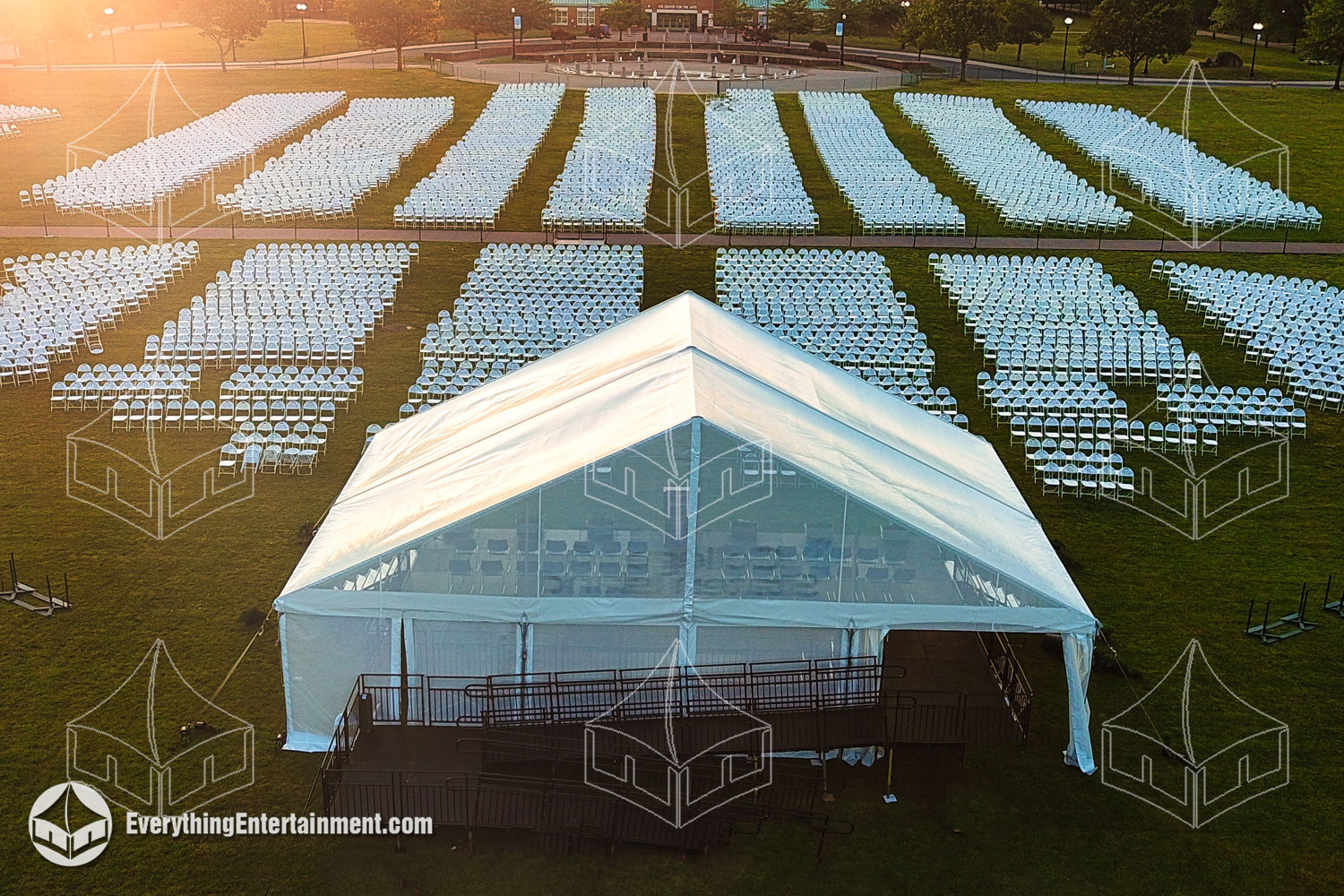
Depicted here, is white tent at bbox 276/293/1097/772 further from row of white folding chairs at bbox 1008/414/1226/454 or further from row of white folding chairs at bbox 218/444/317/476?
row of white folding chairs at bbox 1008/414/1226/454

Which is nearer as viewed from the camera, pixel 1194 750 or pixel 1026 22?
pixel 1194 750

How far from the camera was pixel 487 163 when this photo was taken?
46.8 m

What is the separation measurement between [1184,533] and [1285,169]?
35.6 metres

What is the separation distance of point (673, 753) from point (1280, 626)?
30.9 feet

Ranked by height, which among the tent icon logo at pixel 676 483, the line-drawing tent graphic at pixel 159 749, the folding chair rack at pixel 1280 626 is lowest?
the line-drawing tent graphic at pixel 159 749

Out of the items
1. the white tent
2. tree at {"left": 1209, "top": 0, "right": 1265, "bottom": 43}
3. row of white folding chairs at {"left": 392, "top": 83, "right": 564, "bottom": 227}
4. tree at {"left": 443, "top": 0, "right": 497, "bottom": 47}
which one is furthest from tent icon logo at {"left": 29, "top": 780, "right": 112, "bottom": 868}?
tree at {"left": 1209, "top": 0, "right": 1265, "bottom": 43}

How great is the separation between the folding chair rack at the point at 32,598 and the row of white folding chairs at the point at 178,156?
83.6 ft

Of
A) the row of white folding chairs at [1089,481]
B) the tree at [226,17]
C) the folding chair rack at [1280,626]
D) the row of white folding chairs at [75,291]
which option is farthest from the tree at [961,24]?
the folding chair rack at [1280,626]

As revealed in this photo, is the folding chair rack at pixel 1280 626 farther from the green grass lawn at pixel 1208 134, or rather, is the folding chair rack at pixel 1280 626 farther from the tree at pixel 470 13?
the tree at pixel 470 13

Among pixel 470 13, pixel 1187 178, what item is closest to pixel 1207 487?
pixel 1187 178

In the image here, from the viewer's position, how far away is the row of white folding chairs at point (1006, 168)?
41.5m

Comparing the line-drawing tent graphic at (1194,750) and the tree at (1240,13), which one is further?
the tree at (1240,13)

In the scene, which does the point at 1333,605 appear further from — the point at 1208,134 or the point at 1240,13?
the point at 1240,13

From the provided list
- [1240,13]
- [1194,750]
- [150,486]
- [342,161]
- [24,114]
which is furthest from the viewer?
[1240,13]
